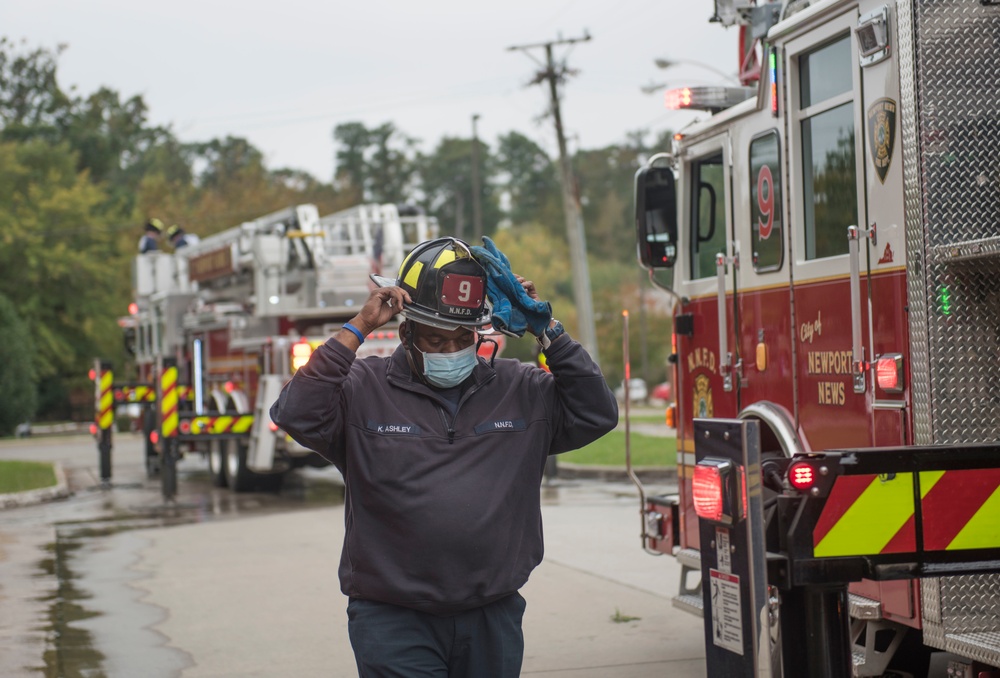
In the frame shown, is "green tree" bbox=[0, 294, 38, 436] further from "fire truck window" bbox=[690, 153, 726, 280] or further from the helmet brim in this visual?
the helmet brim

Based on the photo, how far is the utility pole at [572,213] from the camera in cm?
3072

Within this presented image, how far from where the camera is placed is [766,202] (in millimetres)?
6148

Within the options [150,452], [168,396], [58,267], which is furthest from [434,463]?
[58,267]

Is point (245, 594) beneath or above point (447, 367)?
beneath

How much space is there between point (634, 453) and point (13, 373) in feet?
78.2

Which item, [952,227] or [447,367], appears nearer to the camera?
[447,367]

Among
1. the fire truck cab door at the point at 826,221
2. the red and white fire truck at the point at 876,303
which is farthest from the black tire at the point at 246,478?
the fire truck cab door at the point at 826,221

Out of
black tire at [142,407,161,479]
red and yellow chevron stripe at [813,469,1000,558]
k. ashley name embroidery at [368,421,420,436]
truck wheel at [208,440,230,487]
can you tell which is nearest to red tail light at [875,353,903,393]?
red and yellow chevron stripe at [813,469,1000,558]

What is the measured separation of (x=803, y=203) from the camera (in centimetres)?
575

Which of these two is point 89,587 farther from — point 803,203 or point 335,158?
point 335,158

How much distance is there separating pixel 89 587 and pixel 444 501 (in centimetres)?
720

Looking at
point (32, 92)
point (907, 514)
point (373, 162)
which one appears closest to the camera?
point (907, 514)

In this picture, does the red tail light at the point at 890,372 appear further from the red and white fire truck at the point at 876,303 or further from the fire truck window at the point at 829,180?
the fire truck window at the point at 829,180

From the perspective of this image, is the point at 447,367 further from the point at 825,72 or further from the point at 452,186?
the point at 452,186
